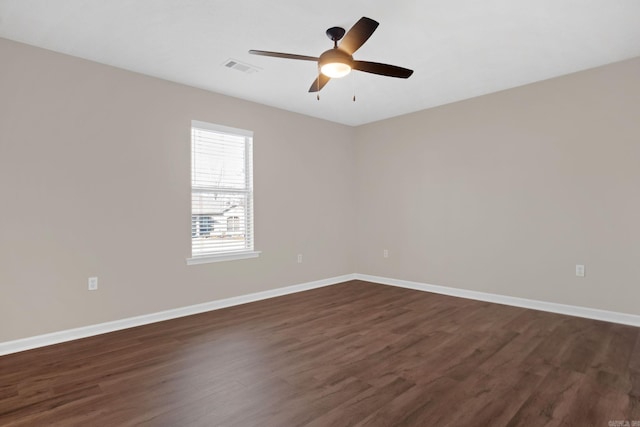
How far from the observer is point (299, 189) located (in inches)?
205

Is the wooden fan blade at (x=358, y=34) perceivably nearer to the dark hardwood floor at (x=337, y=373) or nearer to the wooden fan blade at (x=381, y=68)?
the wooden fan blade at (x=381, y=68)

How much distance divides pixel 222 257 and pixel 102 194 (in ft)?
4.84

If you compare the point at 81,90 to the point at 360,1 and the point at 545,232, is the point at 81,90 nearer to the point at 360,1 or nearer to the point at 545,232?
the point at 360,1

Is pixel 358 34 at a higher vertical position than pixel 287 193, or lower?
higher

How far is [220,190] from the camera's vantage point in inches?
171

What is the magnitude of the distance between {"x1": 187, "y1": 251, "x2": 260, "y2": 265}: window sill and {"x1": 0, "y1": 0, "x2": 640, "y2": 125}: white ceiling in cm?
201

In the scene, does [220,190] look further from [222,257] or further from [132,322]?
[132,322]

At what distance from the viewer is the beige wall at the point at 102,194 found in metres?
2.98

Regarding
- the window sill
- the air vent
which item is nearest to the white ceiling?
the air vent

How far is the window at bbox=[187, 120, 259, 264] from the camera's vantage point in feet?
13.6

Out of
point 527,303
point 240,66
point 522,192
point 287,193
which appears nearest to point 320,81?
point 240,66

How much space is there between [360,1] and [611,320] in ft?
12.8

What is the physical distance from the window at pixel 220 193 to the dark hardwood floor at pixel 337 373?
0.94m

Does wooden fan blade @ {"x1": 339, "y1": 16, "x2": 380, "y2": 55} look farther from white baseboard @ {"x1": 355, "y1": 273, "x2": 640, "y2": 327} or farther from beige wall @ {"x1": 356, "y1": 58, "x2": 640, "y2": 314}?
white baseboard @ {"x1": 355, "y1": 273, "x2": 640, "y2": 327}
